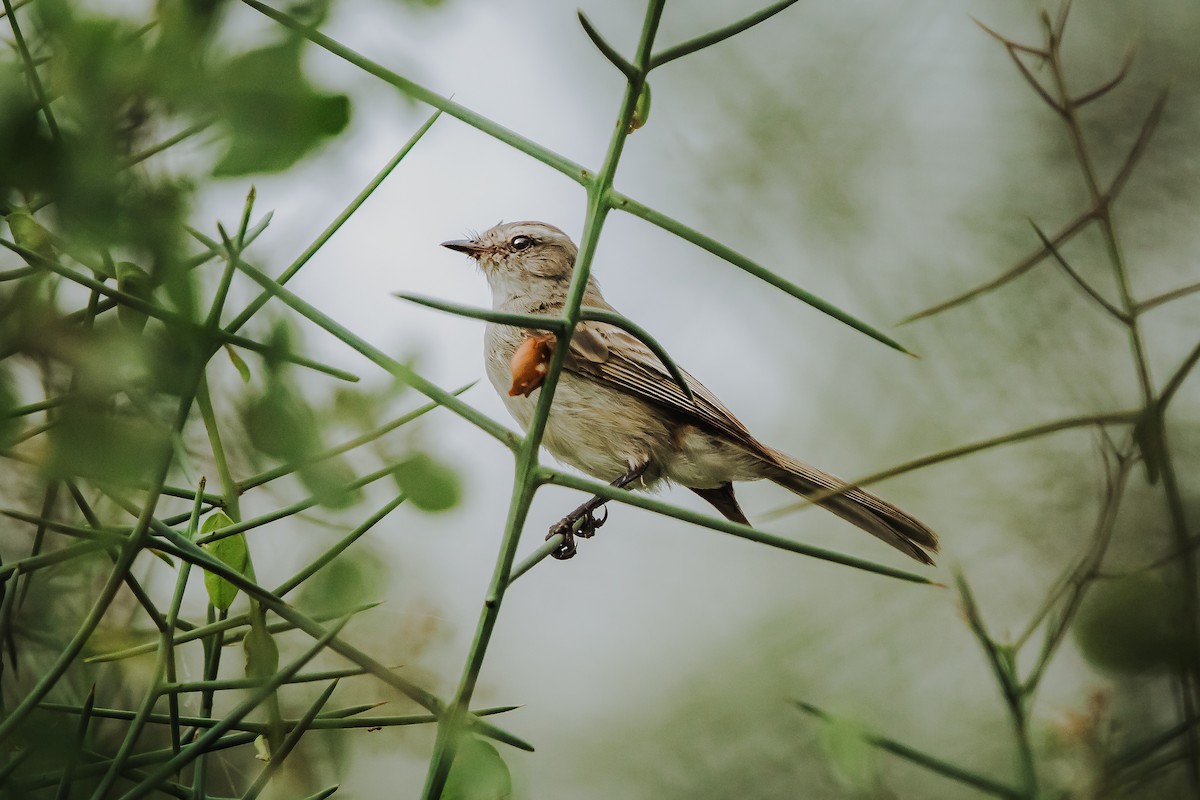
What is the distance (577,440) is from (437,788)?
321cm

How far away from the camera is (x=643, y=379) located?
411cm

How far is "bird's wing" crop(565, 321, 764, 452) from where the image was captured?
4.04m

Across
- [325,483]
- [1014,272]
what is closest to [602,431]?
[1014,272]

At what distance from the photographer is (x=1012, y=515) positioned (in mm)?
4590

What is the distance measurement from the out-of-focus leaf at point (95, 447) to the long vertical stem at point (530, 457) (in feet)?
0.93

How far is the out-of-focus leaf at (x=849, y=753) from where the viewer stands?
3.10 ft

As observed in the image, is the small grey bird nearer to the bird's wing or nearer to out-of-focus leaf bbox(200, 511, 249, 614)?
the bird's wing

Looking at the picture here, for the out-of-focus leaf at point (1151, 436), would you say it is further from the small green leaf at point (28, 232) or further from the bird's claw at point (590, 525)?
the bird's claw at point (590, 525)

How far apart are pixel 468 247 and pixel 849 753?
151 inches

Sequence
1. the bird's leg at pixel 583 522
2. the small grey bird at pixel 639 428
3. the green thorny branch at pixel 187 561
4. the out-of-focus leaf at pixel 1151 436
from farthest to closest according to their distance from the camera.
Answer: the small grey bird at pixel 639 428, the bird's leg at pixel 583 522, the out-of-focus leaf at pixel 1151 436, the green thorny branch at pixel 187 561

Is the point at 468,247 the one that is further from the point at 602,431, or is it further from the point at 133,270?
the point at 133,270

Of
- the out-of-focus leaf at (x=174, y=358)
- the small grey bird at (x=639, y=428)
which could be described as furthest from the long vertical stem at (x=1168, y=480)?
the small grey bird at (x=639, y=428)

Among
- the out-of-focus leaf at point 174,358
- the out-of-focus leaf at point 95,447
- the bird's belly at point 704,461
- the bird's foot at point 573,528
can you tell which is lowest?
the out-of-focus leaf at point 95,447

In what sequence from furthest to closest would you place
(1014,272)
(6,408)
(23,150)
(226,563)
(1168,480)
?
(1014,272)
(226,563)
(1168,480)
(6,408)
(23,150)
